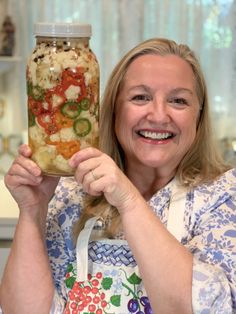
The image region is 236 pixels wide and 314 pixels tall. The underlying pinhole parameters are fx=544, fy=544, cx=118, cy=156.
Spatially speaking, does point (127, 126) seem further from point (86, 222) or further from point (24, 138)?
point (24, 138)

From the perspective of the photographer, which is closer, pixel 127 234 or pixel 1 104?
pixel 127 234

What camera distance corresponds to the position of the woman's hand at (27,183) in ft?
3.01

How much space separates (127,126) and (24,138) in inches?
66.3

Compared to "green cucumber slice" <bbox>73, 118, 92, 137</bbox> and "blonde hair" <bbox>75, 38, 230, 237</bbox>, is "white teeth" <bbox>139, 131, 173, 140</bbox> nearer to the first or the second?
"blonde hair" <bbox>75, 38, 230, 237</bbox>

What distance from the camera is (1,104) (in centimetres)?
275

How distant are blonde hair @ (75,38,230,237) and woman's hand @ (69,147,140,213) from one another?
0.21 metres

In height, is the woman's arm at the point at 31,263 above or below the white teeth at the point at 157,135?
below

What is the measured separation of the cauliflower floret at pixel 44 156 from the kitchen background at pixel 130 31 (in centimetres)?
172

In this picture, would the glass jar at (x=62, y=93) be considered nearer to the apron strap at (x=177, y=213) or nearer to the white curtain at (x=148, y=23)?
the apron strap at (x=177, y=213)

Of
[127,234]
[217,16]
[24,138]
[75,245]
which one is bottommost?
[24,138]

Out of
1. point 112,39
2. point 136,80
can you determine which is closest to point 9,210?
point 136,80

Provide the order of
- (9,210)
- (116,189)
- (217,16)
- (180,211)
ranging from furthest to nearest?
(217,16)
(9,210)
(180,211)
(116,189)

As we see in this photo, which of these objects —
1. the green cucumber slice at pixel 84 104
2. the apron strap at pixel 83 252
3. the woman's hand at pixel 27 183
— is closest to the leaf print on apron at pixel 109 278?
the apron strap at pixel 83 252

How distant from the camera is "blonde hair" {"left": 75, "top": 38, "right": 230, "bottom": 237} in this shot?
3.62ft
